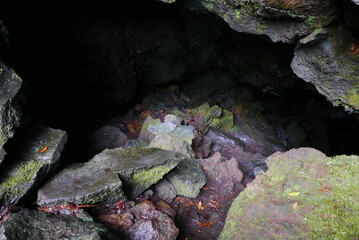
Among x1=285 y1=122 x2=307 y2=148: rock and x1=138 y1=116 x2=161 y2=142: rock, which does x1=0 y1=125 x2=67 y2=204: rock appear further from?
x1=285 y1=122 x2=307 y2=148: rock

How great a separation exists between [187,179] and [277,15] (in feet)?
10.7

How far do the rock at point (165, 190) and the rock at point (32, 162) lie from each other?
1733 mm

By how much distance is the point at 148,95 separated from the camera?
32.6ft

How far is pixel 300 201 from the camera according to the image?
336 centimetres

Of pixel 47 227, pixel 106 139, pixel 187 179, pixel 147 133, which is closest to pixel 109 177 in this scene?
pixel 47 227

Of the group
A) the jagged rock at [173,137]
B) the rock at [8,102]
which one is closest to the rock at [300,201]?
the jagged rock at [173,137]

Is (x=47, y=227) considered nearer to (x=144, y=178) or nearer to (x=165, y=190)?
(x=144, y=178)

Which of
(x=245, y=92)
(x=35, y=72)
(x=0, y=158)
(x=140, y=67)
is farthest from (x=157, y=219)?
(x=245, y=92)

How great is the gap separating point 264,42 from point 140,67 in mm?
4122

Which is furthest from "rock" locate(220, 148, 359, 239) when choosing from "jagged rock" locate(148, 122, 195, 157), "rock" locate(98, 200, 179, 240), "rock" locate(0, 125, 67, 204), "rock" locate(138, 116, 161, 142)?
"rock" locate(138, 116, 161, 142)

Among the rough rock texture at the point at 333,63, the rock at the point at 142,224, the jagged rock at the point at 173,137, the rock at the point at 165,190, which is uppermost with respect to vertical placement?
the rough rock texture at the point at 333,63

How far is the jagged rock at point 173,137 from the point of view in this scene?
6.46 m

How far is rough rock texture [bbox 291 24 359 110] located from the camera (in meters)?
4.66

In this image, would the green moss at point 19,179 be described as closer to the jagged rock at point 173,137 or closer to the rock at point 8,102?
the rock at point 8,102
